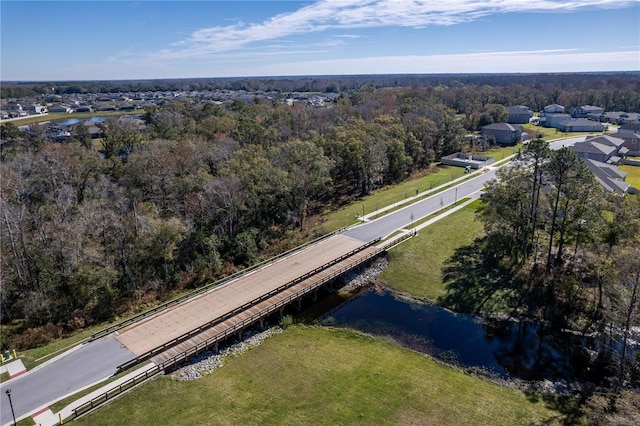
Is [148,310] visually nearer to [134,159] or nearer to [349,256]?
[349,256]

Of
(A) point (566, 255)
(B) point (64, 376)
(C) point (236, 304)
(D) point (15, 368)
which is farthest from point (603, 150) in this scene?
(D) point (15, 368)

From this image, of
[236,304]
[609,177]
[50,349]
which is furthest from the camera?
[609,177]

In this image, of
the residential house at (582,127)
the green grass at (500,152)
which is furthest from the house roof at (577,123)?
the green grass at (500,152)

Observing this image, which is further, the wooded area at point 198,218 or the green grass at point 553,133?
the green grass at point 553,133

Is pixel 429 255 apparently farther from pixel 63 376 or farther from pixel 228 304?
pixel 63 376

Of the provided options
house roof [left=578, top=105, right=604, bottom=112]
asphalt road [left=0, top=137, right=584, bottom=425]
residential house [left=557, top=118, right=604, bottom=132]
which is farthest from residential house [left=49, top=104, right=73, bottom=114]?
house roof [left=578, top=105, right=604, bottom=112]

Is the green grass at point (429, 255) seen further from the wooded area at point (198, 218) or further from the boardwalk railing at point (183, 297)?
the boardwalk railing at point (183, 297)
